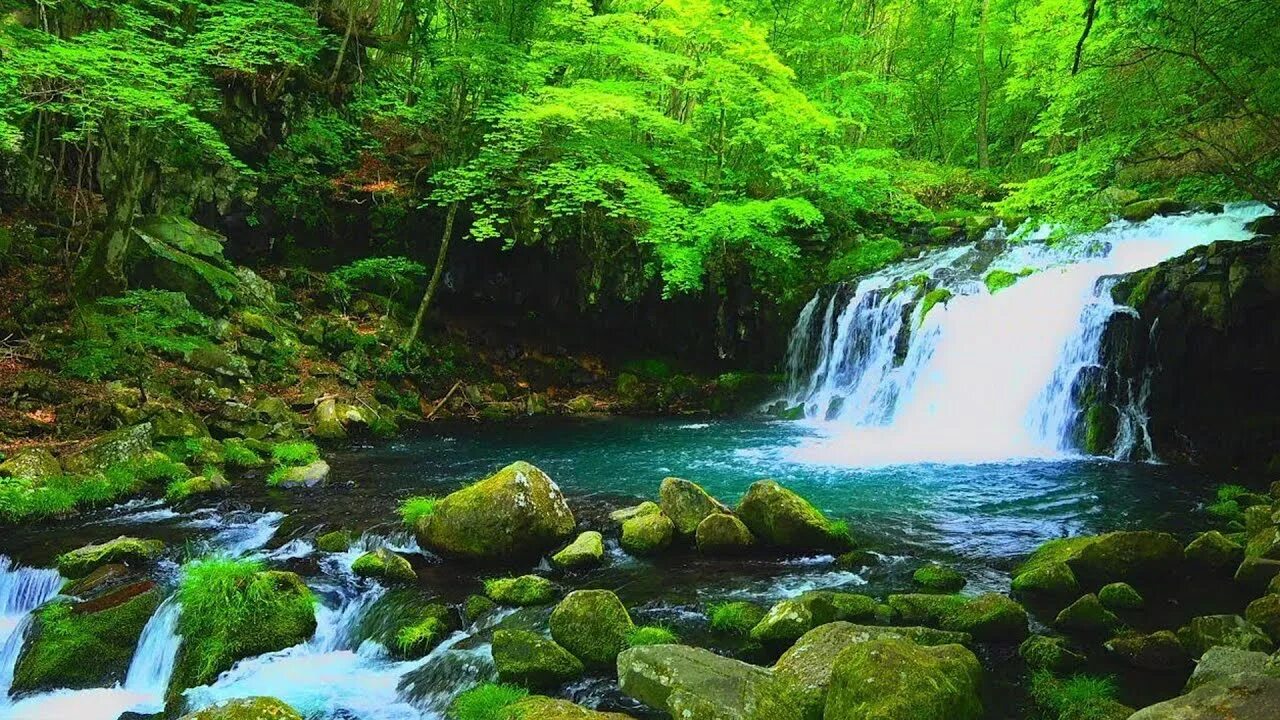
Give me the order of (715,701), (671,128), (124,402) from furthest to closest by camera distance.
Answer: (671,128)
(124,402)
(715,701)

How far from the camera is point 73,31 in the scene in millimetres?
11789

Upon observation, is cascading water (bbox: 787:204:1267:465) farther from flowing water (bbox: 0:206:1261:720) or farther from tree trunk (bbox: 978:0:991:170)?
tree trunk (bbox: 978:0:991:170)

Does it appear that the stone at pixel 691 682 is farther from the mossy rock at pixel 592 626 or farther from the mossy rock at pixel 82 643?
the mossy rock at pixel 82 643

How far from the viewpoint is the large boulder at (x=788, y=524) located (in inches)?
297

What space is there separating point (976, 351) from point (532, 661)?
12699 mm

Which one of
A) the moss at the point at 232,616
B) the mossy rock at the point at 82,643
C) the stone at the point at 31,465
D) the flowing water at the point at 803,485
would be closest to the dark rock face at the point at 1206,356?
the flowing water at the point at 803,485

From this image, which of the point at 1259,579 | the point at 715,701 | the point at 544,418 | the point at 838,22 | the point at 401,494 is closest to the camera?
the point at 715,701

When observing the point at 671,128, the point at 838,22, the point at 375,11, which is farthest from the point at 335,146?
the point at 838,22

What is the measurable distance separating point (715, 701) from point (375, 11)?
19.6 meters

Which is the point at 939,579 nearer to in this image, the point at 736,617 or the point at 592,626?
the point at 736,617

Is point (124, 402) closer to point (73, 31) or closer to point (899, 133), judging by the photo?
point (73, 31)

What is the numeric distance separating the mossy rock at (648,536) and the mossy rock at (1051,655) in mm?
3525

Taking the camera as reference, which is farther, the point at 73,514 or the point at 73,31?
the point at 73,31

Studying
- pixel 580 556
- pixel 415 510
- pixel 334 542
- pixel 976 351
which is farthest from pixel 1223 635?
pixel 976 351
